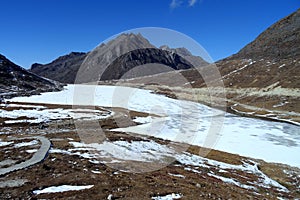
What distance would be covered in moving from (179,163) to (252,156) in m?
17.4

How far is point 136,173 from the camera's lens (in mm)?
24484

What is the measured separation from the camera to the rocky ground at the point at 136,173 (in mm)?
19094

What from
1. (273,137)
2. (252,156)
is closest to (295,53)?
(273,137)

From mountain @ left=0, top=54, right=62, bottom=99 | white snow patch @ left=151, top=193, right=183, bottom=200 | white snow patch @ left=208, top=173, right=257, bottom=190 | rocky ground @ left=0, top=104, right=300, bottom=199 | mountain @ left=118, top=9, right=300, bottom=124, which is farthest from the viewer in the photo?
mountain @ left=0, top=54, right=62, bottom=99

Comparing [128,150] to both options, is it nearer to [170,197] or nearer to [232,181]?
[232,181]

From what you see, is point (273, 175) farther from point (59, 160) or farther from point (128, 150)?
point (59, 160)

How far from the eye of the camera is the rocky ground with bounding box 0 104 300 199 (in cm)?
1909

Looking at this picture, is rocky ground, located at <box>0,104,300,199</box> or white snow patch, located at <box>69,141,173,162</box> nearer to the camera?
rocky ground, located at <box>0,104,300,199</box>

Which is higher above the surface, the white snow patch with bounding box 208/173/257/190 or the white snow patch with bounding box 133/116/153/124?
the white snow patch with bounding box 133/116/153/124

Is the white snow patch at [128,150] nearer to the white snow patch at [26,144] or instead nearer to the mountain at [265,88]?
the white snow patch at [26,144]

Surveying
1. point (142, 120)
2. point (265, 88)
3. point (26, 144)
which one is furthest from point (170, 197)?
point (265, 88)

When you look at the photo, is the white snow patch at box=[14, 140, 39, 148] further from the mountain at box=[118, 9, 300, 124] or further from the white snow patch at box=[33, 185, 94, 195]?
the mountain at box=[118, 9, 300, 124]

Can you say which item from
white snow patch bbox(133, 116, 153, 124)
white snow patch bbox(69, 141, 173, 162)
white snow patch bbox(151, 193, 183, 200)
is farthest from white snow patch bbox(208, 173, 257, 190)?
white snow patch bbox(133, 116, 153, 124)

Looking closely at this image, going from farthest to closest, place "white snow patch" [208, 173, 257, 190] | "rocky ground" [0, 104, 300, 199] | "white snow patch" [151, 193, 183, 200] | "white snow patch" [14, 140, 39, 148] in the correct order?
1. "white snow patch" [14, 140, 39, 148]
2. "white snow patch" [208, 173, 257, 190]
3. "rocky ground" [0, 104, 300, 199]
4. "white snow patch" [151, 193, 183, 200]
